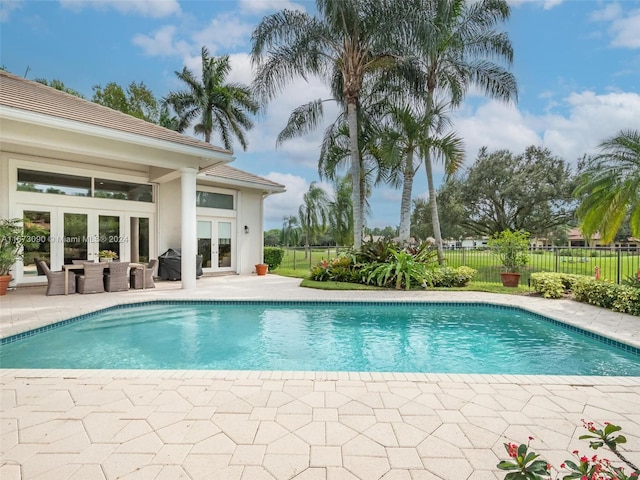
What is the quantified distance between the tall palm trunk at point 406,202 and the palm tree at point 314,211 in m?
13.5

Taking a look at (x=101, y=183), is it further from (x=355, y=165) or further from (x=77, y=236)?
(x=355, y=165)

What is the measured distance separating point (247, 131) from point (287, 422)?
72.8 feet

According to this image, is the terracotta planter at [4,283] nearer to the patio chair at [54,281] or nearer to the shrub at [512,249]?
the patio chair at [54,281]

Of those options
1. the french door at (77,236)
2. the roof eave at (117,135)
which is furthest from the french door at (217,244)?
the roof eave at (117,135)

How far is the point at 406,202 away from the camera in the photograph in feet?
40.8

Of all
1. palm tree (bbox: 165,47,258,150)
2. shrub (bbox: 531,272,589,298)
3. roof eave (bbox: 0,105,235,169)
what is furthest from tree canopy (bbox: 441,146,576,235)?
roof eave (bbox: 0,105,235,169)

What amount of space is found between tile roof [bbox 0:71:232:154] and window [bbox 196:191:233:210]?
12.6 ft

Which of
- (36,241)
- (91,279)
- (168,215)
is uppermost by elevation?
(168,215)

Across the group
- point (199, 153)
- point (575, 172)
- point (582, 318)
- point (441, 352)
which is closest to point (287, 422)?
point (441, 352)

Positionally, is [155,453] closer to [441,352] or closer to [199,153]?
[441,352]

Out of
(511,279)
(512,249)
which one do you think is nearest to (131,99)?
(512,249)

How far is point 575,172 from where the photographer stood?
920 inches

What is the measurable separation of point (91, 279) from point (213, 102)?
15858 mm

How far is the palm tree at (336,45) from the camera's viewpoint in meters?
10.6
